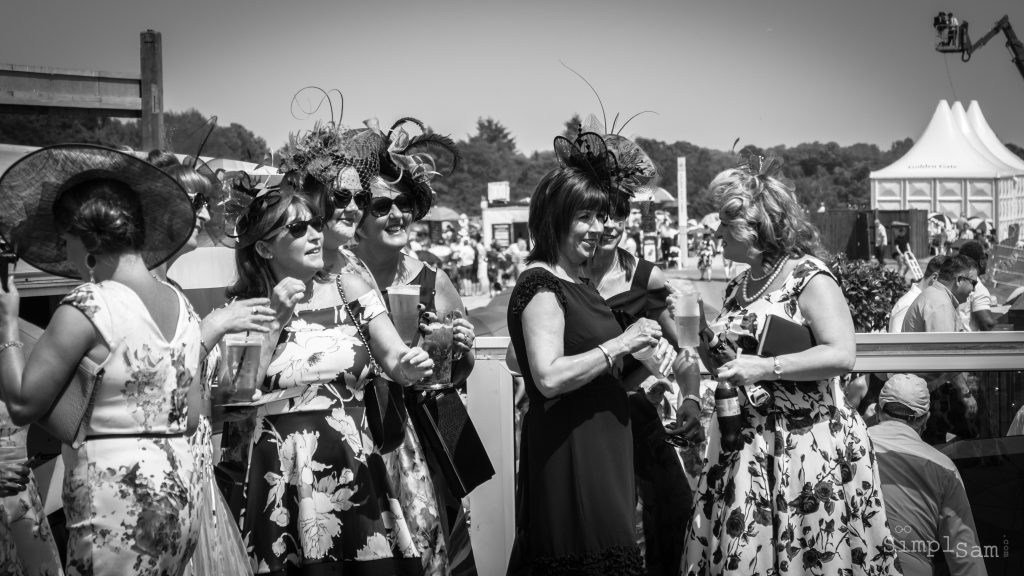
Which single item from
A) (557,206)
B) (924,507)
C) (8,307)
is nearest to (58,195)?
(8,307)

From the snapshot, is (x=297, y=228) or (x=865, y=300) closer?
(x=297, y=228)

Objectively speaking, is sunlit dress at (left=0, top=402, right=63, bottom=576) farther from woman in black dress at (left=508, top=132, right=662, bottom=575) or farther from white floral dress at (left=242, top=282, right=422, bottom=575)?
woman in black dress at (left=508, top=132, right=662, bottom=575)

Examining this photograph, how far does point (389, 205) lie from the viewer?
12.5ft

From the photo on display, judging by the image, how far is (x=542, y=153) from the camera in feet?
370

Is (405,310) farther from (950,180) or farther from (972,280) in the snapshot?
(950,180)

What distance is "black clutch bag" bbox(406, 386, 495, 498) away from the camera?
10.8ft

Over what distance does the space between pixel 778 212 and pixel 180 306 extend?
2049 millimetres

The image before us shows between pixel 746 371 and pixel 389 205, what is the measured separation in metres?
1.68

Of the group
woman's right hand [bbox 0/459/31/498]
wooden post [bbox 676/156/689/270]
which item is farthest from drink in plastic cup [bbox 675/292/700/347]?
wooden post [bbox 676/156/689/270]

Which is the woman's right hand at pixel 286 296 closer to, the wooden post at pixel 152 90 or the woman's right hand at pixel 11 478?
the woman's right hand at pixel 11 478

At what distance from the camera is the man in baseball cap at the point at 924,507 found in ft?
11.2

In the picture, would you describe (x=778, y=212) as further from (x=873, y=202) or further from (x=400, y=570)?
(x=873, y=202)

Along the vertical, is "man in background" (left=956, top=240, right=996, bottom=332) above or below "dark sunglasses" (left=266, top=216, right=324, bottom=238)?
below

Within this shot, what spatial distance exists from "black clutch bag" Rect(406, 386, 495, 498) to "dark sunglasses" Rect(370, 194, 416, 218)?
0.84 meters
